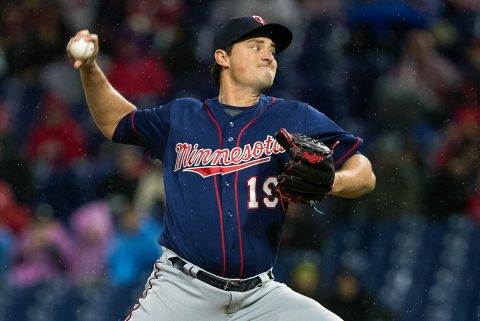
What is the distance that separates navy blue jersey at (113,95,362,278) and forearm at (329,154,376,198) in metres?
0.05

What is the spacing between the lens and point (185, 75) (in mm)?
7352

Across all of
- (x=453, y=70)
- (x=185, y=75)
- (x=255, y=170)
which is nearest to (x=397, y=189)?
(x=453, y=70)

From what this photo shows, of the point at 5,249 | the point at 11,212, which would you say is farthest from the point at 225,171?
the point at 11,212

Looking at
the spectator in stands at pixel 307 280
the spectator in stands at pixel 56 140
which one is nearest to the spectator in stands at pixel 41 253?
the spectator in stands at pixel 56 140

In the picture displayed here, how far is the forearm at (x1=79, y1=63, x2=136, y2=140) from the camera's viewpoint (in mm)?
3652

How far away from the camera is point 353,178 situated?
335cm

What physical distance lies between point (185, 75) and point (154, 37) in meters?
0.52

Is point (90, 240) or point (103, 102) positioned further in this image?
point (90, 240)

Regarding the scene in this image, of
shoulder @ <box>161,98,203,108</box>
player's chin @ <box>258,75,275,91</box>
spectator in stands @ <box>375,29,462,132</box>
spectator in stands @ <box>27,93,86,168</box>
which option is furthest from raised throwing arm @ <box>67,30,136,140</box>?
spectator in stands @ <box>375,29,462,132</box>

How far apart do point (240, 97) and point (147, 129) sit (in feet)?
1.26

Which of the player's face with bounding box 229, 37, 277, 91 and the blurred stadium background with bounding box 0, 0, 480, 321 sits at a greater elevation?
the player's face with bounding box 229, 37, 277, 91

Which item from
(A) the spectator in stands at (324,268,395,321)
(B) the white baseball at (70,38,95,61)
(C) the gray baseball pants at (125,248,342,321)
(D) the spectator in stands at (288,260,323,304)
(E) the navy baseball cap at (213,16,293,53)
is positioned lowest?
(A) the spectator in stands at (324,268,395,321)

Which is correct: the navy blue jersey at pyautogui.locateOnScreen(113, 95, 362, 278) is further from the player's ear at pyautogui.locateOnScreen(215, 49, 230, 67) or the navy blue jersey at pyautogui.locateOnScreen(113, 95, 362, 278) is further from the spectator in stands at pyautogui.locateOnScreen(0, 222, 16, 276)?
the spectator in stands at pyautogui.locateOnScreen(0, 222, 16, 276)

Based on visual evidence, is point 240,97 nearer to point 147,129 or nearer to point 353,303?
point 147,129
